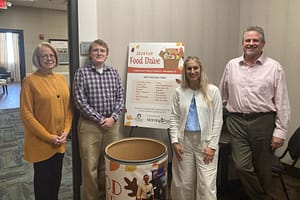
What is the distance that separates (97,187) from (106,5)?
1.67 metres

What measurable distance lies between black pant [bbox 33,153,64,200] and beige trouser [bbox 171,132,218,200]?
0.93m

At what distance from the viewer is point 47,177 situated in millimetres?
2070

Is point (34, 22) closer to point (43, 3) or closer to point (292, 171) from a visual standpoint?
point (43, 3)

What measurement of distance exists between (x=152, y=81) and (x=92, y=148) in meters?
0.85

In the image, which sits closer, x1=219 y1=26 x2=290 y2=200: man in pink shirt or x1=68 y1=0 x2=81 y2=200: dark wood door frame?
Answer: x1=219 y1=26 x2=290 y2=200: man in pink shirt

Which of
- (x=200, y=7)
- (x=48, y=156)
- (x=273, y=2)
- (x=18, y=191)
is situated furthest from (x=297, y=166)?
(x=18, y=191)

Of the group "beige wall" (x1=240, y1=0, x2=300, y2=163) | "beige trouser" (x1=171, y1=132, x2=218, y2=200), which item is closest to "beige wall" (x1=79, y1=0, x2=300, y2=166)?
"beige wall" (x1=240, y1=0, x2=300, y2=163)

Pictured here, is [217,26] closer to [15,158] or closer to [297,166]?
[297,166]

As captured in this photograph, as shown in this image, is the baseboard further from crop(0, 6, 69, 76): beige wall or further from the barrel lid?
crop(0, 6, 69, 76): beige wall

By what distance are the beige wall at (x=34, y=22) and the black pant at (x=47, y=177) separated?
689cm

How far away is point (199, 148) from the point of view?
6.64 ft

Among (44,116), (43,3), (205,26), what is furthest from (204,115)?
(43,3)

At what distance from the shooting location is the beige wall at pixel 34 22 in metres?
8.16

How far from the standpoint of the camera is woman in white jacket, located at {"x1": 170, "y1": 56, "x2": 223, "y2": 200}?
6.58ft
